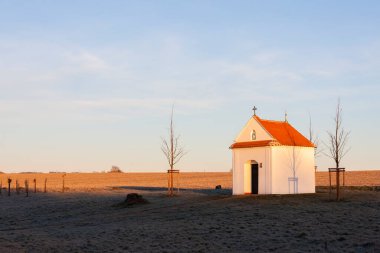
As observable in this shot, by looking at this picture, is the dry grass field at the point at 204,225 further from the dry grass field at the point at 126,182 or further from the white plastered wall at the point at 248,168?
the dry grass field at the point at 126,182

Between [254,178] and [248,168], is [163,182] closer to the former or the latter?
[248,168]

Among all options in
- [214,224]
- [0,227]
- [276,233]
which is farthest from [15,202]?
[276,233]

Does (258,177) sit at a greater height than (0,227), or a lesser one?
greater

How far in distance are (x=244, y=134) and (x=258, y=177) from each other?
385 centimetres

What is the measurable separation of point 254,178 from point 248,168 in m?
0.89

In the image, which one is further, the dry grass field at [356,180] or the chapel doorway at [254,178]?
the dry grass field at [356,180]

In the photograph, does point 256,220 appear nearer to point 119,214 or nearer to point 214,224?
point 214,224

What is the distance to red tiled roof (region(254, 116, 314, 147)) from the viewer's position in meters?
39.3

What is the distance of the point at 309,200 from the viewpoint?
3503 cm

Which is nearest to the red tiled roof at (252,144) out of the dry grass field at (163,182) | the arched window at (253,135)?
the arched window at (253,135)

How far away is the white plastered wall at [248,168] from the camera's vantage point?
38.2 m

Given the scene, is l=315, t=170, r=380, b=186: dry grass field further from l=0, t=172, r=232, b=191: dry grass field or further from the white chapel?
the white chapel

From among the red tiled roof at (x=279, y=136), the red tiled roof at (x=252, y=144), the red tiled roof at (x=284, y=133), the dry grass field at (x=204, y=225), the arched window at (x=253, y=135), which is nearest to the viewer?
the dry grass field at (x=204, y=225)

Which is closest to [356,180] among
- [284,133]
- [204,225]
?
[284,133]
